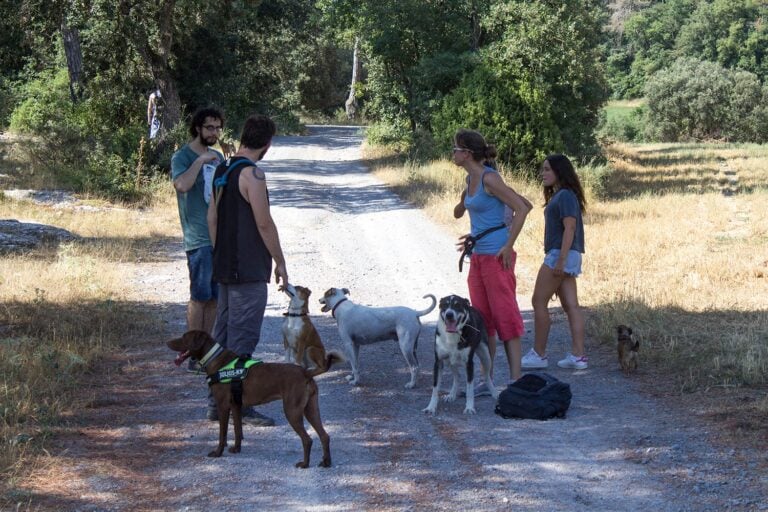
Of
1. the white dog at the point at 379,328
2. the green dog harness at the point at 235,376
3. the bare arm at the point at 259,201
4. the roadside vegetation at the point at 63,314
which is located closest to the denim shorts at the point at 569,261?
the white dog at the point at 379,328

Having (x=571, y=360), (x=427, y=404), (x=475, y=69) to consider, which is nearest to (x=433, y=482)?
(x=427, y=404)

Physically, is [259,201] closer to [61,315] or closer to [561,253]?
[561,253]

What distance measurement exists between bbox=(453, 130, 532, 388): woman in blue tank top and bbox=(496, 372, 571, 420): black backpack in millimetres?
489

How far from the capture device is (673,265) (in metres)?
13.8

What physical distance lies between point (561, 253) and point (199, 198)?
3.03 metres

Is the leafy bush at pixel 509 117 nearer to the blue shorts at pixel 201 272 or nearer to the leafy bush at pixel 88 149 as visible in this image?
the leafy bush at pixel 88 149

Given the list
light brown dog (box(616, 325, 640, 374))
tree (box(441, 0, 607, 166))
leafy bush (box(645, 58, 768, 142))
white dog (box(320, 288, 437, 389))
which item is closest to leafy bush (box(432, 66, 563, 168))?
tree (box(441, 0, 607, 166))

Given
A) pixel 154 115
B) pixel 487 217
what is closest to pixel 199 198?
pixel 487 217

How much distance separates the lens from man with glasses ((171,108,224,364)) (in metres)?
6.84

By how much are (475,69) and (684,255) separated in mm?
11949

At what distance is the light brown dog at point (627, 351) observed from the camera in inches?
311

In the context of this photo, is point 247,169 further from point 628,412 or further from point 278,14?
point 278,14

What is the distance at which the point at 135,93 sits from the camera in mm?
24844

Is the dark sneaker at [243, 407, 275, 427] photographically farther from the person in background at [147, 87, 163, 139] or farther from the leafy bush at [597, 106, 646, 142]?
the leafy bush at [597, 106, 646, 142]
